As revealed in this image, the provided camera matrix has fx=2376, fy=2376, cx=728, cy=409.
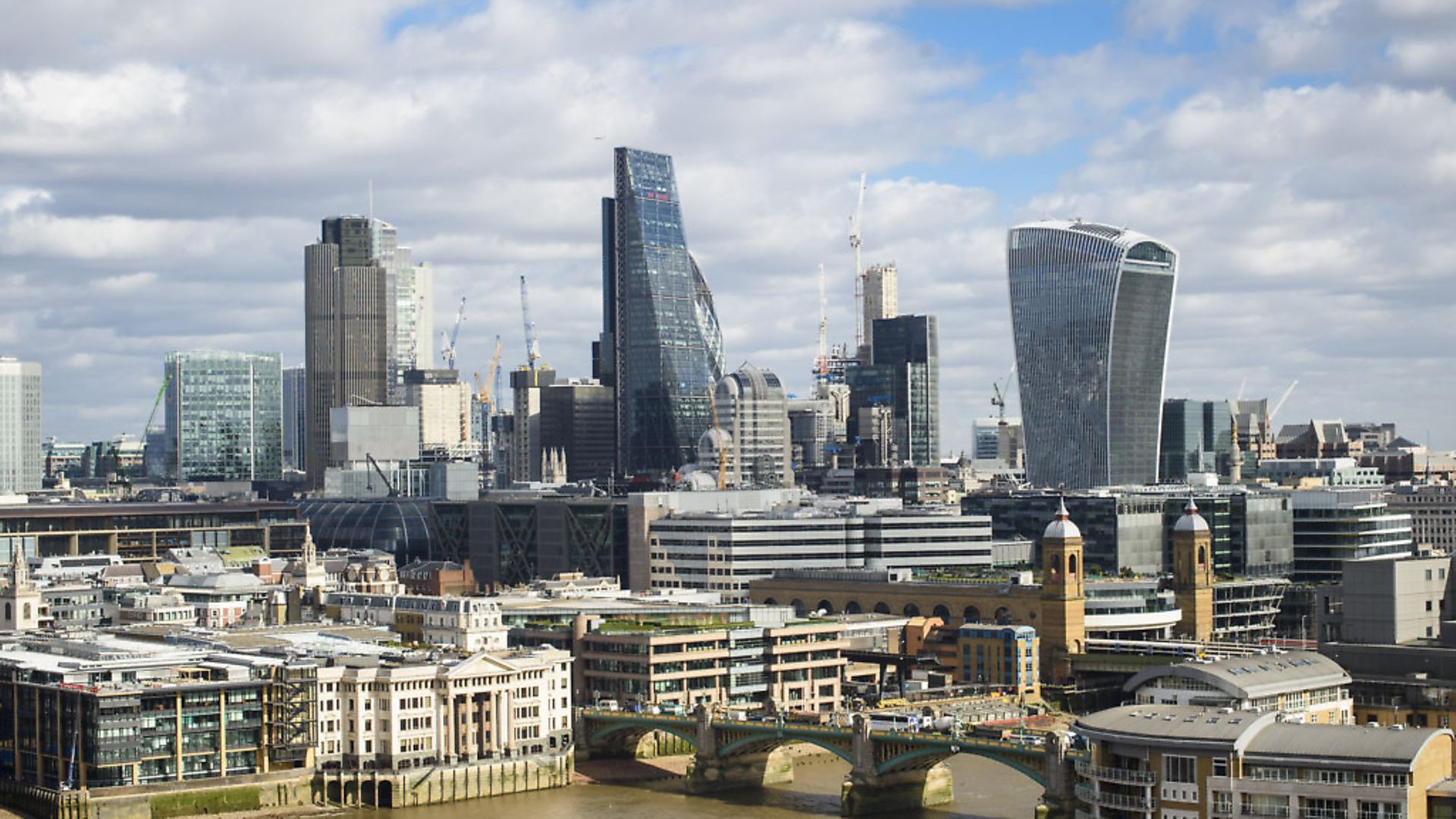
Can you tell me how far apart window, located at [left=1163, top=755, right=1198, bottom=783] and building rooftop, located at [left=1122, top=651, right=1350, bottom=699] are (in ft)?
51.1

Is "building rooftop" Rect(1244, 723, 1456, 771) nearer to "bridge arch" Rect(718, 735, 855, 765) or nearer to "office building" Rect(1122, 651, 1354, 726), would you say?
"office building" Rect(1122, 651, 1354, 726)

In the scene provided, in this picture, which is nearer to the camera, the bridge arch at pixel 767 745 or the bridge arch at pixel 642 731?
the bridge arch at pixel 767 745

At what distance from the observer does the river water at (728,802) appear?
129750 millimetres

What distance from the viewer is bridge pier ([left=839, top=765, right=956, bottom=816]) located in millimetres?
129625

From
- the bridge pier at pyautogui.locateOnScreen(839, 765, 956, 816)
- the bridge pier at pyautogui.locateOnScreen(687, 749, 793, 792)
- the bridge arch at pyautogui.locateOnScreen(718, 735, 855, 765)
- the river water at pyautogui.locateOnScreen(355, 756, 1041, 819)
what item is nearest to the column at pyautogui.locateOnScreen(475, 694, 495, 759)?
the river water at pyautogui.locateOnScreen(355, 756, 1041, 819)

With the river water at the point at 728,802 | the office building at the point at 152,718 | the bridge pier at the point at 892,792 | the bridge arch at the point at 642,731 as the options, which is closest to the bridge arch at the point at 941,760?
the bridge pier at the point at 892,792

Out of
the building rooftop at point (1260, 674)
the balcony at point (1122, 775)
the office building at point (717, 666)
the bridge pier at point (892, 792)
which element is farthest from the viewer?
the office building at point (717, 666)

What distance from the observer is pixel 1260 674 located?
120 metres

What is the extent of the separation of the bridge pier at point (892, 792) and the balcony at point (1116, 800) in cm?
2349

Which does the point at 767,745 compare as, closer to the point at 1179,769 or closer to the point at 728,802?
the point at 728,802

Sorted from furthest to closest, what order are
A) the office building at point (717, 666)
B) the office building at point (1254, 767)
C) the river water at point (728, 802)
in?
the office building at point (717, 666), the river water at point (728, 802), the office building at point (1254, 767)

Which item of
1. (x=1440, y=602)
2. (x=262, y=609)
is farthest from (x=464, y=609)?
(x=1440, y=602)

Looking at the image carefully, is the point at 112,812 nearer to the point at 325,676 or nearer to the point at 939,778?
the point at 325,676

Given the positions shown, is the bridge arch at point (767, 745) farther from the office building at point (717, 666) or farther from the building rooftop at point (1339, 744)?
the building rooftop at point (1339, 744)
